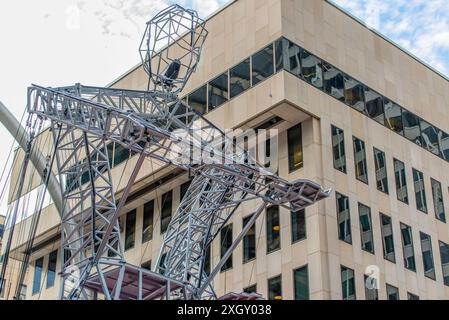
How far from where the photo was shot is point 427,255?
48562 mm

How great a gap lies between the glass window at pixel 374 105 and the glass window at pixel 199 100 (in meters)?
8.97

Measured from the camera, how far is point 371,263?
4475cm

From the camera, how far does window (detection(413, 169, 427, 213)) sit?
49938 mm

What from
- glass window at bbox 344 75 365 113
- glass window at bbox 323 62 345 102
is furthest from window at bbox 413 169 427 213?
glass window at bbox 323 62 345 102

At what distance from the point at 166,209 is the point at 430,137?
16121mm

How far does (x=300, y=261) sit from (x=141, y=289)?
11458mm

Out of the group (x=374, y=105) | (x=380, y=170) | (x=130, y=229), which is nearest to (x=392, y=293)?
(x=380, y=170)

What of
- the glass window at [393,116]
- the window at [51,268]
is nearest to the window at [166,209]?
the window at [51,268]

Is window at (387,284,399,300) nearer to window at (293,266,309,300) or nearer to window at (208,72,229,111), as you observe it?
window at (293,266,309,300)

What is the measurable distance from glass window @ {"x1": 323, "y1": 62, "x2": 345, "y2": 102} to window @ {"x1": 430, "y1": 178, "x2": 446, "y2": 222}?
26.6ft

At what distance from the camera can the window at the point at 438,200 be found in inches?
2004
